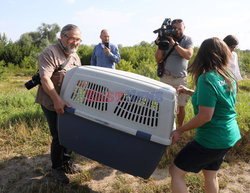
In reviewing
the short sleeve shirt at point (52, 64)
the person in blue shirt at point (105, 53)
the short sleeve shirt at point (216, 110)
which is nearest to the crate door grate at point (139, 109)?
the short sleeve shirt at point (216, 110)

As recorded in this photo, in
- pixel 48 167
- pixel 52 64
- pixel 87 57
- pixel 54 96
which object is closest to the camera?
pixel 54 96

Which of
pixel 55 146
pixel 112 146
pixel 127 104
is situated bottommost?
pixel 55 146

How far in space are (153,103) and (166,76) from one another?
1806 millimetres

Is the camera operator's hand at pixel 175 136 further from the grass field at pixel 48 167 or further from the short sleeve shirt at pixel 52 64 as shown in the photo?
the short sleeve shirt at pixel 52 64

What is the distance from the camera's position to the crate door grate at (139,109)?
51.5 inches

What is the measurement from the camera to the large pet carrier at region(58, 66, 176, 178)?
131 centimetres

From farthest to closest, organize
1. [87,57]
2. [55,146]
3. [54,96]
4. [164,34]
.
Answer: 1. [87,57]
2. [164,34]
3. [55,146]
4. [54,96]

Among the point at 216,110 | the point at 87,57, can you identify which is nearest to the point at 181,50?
the point at 216,110

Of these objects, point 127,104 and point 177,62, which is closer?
point 127,104

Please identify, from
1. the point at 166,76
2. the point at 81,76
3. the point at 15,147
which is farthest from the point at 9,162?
the point at 166,76

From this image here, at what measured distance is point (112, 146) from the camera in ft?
4.61

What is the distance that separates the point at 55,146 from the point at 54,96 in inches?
28.4

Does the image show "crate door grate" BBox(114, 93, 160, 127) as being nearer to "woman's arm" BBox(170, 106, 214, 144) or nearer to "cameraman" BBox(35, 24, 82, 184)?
"woman's arm" BBox(170, 106, 214, 144)

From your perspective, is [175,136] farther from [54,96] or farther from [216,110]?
[54,96]
